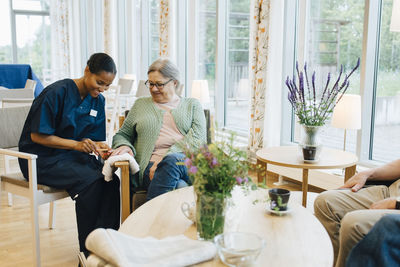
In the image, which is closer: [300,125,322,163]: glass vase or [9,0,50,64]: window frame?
[300,125,322,163]: glass vase

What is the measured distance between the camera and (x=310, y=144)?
93.4 inches

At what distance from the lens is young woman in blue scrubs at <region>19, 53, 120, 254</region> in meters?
2.27

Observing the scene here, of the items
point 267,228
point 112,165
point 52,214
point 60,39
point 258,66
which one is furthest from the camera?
point 60,39

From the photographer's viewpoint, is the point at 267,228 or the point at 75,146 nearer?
the point at 267,228

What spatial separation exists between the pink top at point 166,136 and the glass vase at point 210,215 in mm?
1176

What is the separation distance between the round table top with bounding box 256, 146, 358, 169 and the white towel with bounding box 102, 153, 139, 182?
778mm

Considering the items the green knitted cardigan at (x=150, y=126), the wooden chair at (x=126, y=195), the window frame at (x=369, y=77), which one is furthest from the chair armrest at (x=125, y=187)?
the window frame at (x=369, y=77)

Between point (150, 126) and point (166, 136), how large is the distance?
4.6 inches

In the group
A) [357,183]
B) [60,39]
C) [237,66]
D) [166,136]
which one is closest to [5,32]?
[60,39]

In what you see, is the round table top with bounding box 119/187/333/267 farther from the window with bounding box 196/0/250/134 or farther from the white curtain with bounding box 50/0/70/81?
the white curtain with bounding box 50/0/70/81

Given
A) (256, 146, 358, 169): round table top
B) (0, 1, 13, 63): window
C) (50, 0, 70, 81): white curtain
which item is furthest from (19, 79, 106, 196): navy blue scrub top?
(0, 1, 13, 63): window

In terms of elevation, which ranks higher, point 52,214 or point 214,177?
point 214,177

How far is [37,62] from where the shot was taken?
998cm

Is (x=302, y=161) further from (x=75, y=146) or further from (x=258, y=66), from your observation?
(x=258, y=66)
